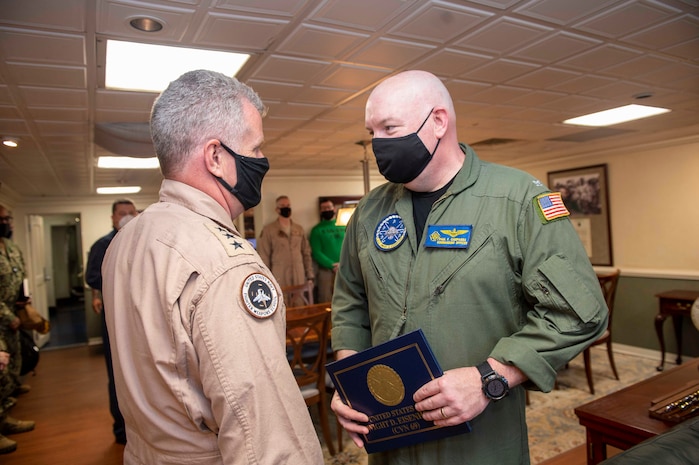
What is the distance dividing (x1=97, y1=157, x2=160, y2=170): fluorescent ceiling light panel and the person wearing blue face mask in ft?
14.4

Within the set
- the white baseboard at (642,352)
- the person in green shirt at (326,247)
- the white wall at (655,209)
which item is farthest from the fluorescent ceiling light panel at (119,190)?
the white baseboard at (642,352)

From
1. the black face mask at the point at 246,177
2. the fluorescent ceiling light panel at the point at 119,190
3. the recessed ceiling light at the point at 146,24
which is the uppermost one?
the recessed ceiling light at the point at 146,24

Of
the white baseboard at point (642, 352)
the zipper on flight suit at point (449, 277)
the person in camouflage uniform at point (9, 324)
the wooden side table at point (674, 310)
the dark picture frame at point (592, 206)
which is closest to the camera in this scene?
the zipper on flight suit at point (449, 277)

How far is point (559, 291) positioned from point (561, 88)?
2.84 meters

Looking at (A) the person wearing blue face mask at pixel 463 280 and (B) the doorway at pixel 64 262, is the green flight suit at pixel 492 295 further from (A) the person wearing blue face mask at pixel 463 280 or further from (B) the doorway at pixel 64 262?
(B) the doorway at pixel 64 262

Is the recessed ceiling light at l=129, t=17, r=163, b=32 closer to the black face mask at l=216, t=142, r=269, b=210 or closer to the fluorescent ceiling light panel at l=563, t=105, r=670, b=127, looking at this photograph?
the black face mask at l=216, t=142, r=269, b=210

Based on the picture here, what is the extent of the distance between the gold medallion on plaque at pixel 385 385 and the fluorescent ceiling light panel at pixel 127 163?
15.0 ft

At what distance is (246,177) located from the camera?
984mm

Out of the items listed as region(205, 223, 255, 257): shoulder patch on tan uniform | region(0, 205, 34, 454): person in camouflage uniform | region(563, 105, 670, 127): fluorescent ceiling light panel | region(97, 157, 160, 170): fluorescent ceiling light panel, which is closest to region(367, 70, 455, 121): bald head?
region(205, 223, 255, 257): shoulder patch on tan uniform

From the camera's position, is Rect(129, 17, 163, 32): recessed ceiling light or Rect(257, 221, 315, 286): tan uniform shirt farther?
Rect(257, 221, 315, 286): tan uniform shirt

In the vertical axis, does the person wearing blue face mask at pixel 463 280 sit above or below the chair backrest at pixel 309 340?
above

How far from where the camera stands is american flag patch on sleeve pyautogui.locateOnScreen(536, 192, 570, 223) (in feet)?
3.50

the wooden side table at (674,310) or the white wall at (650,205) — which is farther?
the white wall at (650,205)

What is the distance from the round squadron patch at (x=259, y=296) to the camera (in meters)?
0.78
